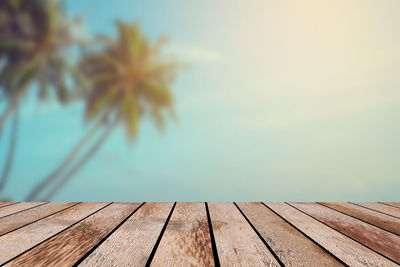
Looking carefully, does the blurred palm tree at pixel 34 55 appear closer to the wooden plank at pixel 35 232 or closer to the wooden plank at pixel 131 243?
the wooden plank at pixel 35 232

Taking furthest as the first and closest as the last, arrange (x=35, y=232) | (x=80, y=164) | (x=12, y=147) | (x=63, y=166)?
(x=80, y=164) → (x=63, y=166) → (x=12, y=147) → (x=35, y=232)

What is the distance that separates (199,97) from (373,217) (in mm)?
4621

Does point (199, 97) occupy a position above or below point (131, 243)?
above

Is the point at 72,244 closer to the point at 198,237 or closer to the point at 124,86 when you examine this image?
the point at 198,237

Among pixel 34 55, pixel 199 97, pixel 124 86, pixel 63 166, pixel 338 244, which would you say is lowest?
pixel 338 244

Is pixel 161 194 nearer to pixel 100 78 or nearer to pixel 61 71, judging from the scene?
pixel 100 78

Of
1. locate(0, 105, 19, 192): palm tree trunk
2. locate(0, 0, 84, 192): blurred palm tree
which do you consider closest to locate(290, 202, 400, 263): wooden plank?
locate(0, 0, 84, 192): blurred palm tree

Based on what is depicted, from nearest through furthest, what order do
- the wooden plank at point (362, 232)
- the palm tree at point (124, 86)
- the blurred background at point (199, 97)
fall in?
the wooden plank at point (362, 232)
the blurred background at point (199, 97)
the palm tree at point (124, 86)

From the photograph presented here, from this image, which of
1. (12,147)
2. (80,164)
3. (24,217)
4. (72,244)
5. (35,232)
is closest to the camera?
(72,244)

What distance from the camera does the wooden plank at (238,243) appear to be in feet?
2.13

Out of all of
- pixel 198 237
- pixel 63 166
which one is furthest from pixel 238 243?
pixel 63 166

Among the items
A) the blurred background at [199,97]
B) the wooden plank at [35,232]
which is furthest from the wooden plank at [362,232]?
the blurred background at [199,97]

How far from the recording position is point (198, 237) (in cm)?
84

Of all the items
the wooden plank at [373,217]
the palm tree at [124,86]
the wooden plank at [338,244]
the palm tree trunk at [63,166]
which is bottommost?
the wooden plank at [338,244]
